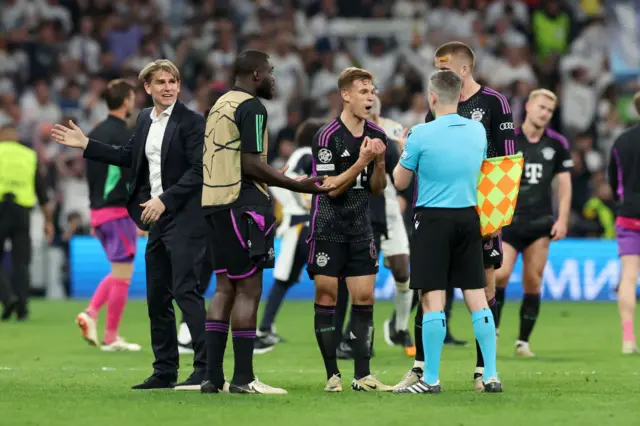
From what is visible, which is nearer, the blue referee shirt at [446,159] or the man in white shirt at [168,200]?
the blue referee shirt at [446,159]

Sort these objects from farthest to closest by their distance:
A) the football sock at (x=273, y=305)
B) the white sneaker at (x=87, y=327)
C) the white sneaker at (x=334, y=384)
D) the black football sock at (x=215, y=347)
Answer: the football sock at (x=273, y=305) → the white sneaker at (x=87, y=327) → the white sneaker at (x=334, y=384) → the black football sock at (x=215, y=347)

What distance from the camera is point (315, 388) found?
9781mm

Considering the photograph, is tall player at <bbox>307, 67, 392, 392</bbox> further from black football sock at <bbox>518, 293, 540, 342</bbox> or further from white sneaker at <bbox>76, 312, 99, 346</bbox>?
white sneaker at <bbox>76, 312, 99, 346</bbox>

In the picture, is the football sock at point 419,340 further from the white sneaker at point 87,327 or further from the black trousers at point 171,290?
the white sneaker at point 87,327

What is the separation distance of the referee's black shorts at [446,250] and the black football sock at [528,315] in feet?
12.8

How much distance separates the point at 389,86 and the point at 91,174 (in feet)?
40.4

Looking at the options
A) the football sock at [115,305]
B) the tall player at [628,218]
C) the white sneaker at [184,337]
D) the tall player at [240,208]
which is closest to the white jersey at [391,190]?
the tall player at [628,218]

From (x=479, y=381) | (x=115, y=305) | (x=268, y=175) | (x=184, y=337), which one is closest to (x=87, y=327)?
(x=115, y=305)

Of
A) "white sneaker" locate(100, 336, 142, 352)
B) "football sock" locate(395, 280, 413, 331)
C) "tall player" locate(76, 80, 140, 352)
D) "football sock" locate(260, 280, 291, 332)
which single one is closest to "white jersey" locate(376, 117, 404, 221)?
"football sock" locate(395, 280, 413, 331)

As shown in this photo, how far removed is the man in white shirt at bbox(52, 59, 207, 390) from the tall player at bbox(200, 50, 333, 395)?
50cm

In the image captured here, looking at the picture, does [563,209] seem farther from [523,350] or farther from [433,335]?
[433,335]

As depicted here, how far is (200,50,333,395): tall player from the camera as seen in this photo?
916 centimetres

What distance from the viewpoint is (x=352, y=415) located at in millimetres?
8062

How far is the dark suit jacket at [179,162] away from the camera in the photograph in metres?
9.77
